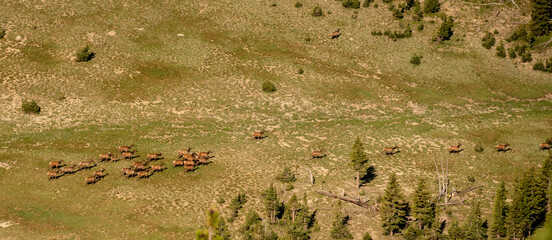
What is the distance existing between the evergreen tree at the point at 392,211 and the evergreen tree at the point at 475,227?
5762 mm

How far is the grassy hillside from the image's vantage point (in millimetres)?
50719

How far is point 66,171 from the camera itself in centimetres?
5359

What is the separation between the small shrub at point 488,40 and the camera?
91562 mm

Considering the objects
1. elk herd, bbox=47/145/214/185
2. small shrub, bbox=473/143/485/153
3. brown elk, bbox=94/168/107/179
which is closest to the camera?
brown elk, bbox=94/168/107/179

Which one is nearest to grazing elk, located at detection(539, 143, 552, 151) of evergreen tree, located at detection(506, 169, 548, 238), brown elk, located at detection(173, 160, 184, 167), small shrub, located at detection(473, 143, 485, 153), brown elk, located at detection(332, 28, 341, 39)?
small shrub, located at detection(473, 143, 485, 153)

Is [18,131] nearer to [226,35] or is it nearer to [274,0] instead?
[226,35]

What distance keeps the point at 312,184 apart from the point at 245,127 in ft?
57.7

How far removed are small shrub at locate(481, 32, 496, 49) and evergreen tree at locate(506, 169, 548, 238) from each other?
48.8 metres

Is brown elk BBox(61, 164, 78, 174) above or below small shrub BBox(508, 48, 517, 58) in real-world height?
below

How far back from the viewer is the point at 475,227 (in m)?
44.4

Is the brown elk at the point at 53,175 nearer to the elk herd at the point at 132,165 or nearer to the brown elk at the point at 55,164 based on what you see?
the elk herd at the point at 132,165

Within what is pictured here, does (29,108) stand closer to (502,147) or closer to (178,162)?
(178,162)

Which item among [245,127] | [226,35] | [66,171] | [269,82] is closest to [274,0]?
[226,35]

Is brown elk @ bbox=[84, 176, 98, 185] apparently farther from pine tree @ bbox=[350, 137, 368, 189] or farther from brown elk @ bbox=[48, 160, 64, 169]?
pine tree @ bbox=[350, 137, 368, 189]
